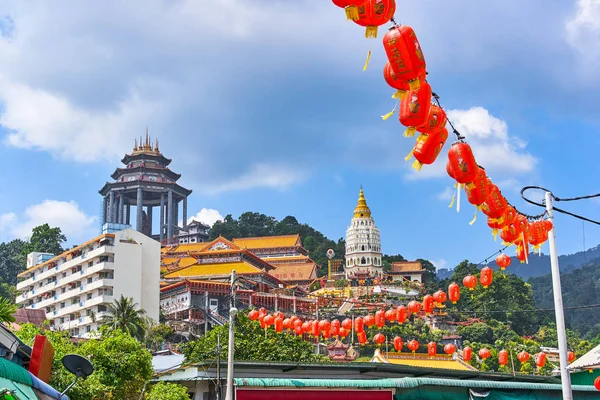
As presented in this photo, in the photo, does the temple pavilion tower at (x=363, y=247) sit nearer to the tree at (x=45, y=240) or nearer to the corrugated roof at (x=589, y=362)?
the tree at (x=45, y=240)

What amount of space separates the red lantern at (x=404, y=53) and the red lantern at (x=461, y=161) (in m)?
2.89

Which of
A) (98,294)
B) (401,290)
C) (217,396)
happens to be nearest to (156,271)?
(98,294)

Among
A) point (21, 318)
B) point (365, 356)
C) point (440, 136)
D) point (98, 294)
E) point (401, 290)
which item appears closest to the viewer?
point (440, 136)

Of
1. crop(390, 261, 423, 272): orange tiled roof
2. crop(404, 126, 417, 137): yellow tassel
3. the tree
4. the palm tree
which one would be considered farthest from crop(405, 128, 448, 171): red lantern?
crop(390, 261, 423, 272): orange tiled roof

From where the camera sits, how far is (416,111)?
493 inches

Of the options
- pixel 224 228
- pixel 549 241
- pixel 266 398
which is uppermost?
pixel 224 228

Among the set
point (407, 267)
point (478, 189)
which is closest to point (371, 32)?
point (478, 189)

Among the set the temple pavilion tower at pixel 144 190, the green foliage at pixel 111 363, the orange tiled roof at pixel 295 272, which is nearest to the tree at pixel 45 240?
the temple pavilion tower at pixel 144 190

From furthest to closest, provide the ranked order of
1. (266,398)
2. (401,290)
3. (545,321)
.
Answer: (545,321)
(401,290)
(266,398)

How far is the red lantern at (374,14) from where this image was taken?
1120cm

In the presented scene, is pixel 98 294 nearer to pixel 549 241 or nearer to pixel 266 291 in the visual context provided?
pixel 266 291

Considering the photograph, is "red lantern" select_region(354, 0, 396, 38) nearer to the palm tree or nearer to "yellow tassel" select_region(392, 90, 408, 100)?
"yellow tassel" select_region(392, 90, 408, 100)

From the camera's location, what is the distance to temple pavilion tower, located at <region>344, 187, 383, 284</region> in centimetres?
10712

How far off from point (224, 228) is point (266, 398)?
113 metres
